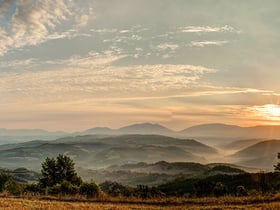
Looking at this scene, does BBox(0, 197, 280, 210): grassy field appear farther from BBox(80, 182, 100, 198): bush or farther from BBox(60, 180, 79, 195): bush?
BBox(60, 180, 79, 195): bush

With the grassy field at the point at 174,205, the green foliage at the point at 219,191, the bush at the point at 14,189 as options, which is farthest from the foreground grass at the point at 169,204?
the bush at the point at 14,189

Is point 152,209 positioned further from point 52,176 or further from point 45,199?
point 52,176

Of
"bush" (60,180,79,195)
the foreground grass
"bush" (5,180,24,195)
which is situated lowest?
"bush" (5,180,24,195)

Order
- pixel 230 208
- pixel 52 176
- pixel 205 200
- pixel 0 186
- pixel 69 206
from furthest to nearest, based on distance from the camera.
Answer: pixel 52 176 < pixel 0 186 < pixel 205 200 < pixel 69 206 < pixel 230 208

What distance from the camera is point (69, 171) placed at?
67750mm

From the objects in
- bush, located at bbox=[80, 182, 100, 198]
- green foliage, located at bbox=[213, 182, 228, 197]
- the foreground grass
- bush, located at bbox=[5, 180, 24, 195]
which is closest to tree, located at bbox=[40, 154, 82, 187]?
bush, located at bbox=[5, 180, 24, 195]

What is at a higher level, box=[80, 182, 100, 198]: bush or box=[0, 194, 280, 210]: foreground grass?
box=[80, 182, 100, 198]: bush

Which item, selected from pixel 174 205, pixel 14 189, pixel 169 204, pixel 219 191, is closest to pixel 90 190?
pixel 169 204

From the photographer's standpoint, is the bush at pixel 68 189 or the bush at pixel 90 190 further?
the bush at pixel 68 189

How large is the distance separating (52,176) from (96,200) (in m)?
39.7

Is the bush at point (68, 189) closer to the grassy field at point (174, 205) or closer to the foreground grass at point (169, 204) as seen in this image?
the foreground grass at point (169, 204)

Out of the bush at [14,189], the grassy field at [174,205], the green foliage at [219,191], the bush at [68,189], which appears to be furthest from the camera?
the bush at [14,189]

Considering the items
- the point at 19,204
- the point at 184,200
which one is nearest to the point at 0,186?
the point at 19,204

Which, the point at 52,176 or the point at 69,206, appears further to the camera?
the point at 52,176
